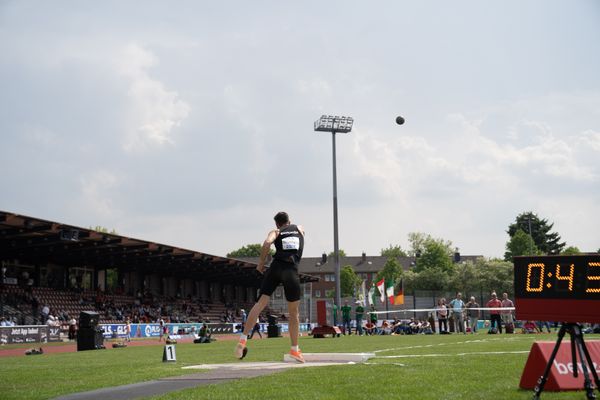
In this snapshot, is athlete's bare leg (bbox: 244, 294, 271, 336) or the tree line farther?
the tree line

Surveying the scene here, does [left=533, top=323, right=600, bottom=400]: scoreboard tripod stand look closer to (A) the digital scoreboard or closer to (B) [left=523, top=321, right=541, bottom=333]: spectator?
(A) the digital scoreboard

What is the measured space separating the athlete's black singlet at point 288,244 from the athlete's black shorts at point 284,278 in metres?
0.08

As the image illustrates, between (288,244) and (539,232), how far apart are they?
4946 inches

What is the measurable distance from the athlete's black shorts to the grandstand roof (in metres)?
27.6

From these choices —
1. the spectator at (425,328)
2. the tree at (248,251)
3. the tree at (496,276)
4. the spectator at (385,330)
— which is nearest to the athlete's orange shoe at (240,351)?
the spectator at (425,328)

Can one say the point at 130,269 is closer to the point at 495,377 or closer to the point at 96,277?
the point at 96,277

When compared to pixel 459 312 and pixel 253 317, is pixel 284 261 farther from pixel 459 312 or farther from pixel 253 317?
pixel 459 312

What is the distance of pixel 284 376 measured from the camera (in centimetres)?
838

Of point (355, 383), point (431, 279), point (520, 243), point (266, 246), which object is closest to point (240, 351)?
point (266, 246)

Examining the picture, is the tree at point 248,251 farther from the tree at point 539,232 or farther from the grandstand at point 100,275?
the grandstand at point 100,275

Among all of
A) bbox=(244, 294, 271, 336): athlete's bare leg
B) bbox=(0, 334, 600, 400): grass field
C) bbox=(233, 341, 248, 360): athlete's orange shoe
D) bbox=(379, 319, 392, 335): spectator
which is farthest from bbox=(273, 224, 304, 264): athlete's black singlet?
bbox=(379, 319, 392, 335): spectator

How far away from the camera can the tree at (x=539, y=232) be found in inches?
5022

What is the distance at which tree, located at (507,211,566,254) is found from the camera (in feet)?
419

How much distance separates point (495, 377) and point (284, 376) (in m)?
2.33
